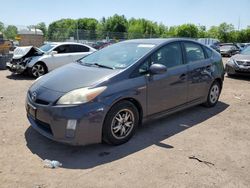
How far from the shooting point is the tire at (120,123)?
4.12 metres

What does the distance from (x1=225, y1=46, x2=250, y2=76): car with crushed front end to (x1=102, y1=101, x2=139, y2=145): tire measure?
25.2 ft

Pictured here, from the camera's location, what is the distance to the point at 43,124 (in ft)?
13.6

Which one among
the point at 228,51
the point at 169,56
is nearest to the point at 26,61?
the point at 169,56

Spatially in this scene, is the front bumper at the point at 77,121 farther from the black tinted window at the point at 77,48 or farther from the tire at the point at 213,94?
the black tinted window at the point at 77,48

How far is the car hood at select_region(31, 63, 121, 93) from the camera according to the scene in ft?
13.7

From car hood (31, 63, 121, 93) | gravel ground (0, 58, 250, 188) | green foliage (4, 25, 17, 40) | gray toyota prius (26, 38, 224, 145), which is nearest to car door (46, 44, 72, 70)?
gravel ground (0, 58, 250, 188)

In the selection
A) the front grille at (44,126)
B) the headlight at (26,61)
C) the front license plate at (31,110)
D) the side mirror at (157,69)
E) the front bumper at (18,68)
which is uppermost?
the side mirror at (157,69)

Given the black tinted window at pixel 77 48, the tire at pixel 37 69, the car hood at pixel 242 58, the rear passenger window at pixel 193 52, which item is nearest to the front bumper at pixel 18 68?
the tire at pixel 37 69

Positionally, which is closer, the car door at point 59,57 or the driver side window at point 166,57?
the driver side window at point 166,57

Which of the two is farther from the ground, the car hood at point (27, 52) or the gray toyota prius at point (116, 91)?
the car hood at point (27, 52)

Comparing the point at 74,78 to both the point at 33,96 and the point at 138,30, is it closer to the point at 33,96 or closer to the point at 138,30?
the point at 33,96

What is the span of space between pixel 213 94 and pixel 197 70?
3.59 feet

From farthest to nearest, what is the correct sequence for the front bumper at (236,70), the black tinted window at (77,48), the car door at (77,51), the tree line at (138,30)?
the tree line at (138,30)
the black tinted window at (77,48)
the car door at (77,51)
the front bumper at (236,70)

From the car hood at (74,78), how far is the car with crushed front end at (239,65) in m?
7.84
